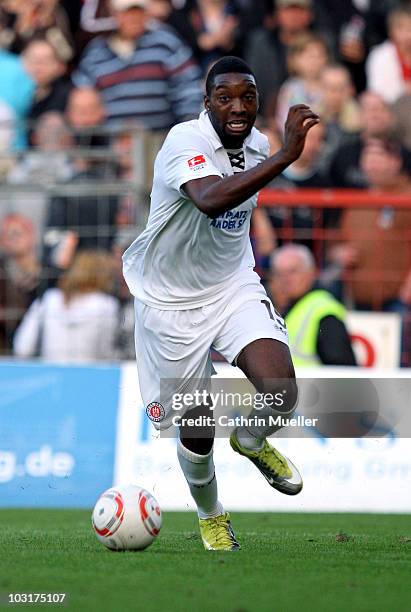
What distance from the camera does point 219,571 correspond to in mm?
6676

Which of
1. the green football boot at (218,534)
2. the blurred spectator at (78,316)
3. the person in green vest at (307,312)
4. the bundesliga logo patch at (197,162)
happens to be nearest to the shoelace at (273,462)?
the green football boot at (218,534)

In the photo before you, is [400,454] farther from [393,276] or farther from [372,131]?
[372,131]

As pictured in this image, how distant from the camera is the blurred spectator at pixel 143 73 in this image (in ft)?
50.1

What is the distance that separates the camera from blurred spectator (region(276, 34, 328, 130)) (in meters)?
15.4

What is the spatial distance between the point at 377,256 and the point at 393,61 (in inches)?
138

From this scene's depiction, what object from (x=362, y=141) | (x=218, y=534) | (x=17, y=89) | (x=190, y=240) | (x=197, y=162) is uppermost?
(x=17, y=89)

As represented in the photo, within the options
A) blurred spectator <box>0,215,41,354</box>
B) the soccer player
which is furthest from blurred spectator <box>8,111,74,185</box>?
the soccer player

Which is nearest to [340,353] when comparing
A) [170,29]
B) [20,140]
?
[20,140]

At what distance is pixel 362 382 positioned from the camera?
12.1m

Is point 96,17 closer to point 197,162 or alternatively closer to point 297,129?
point 197,162

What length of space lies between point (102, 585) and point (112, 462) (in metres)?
6.17

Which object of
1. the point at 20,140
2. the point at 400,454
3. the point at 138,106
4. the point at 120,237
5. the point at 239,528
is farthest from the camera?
the point at 138,106

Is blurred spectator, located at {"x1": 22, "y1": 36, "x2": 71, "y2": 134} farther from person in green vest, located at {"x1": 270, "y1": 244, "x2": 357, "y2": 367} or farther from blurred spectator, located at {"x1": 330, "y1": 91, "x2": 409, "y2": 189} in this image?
person in green vest, located at {"x1": 270, "y1": 244, "x2": 357, "y2": 367}

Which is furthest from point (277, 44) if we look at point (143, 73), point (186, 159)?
point (186, 159)
